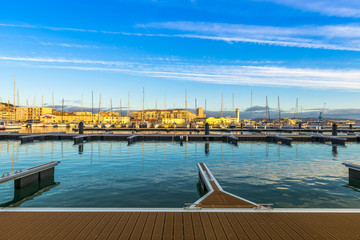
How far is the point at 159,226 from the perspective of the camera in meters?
5.05

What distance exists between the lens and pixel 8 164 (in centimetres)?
1648

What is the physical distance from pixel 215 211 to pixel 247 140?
98.1 ft

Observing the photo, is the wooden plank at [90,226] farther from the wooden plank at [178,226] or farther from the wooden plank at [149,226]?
the wooden plank at [178,226]

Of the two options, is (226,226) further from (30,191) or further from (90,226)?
(30,191)

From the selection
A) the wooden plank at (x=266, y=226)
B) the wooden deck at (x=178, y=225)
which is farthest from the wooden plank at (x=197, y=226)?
the wooden plank at (x=266, y=226)

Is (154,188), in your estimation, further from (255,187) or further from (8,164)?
(8,164)

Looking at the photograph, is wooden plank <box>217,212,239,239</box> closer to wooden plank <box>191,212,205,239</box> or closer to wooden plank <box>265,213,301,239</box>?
wooden plank <box>191,212,205,239</box>

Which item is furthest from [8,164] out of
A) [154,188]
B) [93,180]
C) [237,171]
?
[237,171]

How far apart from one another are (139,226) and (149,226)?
226mm

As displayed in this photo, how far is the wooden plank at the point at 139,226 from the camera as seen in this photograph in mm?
4629

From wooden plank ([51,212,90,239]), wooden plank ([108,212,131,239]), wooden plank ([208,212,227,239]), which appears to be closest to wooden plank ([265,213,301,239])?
wooden plank ([208,212,227,239])

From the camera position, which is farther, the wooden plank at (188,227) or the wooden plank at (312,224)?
the wooden plank at (312,224)

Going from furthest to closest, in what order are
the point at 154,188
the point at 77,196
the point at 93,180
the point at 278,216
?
1. the point at 93,180
2. the point at 154,188
3. the point at 77,196
4. the point at 278,216

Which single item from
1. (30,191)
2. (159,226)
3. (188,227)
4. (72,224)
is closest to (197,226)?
(188,227)
